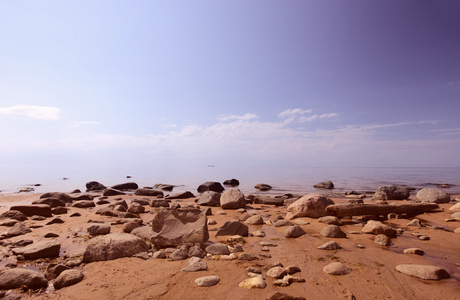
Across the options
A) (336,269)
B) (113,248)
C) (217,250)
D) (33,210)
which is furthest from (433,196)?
(33,210)

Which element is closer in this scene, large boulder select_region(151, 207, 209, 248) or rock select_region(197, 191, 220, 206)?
large boulder select_region(151, 207, 209, 248)

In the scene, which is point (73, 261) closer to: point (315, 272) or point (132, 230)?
point (132, 230)

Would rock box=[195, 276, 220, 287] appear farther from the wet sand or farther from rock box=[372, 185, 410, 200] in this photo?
rock box=[372, 185, 410, 200]

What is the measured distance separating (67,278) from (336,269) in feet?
13.3

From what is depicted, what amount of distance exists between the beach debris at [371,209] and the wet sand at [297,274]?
2.28 m

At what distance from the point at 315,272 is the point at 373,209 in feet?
19.4

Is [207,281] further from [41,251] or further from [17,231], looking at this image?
[17,231]

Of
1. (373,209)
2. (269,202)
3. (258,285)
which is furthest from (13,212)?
(373,209)

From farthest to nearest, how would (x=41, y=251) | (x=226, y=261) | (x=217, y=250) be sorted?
(x=217, y=250) < (x=41, y=251) < (x=226, y=261)

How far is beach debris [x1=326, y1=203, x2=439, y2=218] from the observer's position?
806 cm

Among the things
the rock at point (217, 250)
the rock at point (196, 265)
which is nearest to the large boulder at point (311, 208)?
the rock at point (217, 250)

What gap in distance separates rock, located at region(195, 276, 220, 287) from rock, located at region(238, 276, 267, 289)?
357 mm

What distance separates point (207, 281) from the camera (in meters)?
3.29

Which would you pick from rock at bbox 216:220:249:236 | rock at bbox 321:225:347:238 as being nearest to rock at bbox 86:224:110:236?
rock at bbox 216:220:249:236
